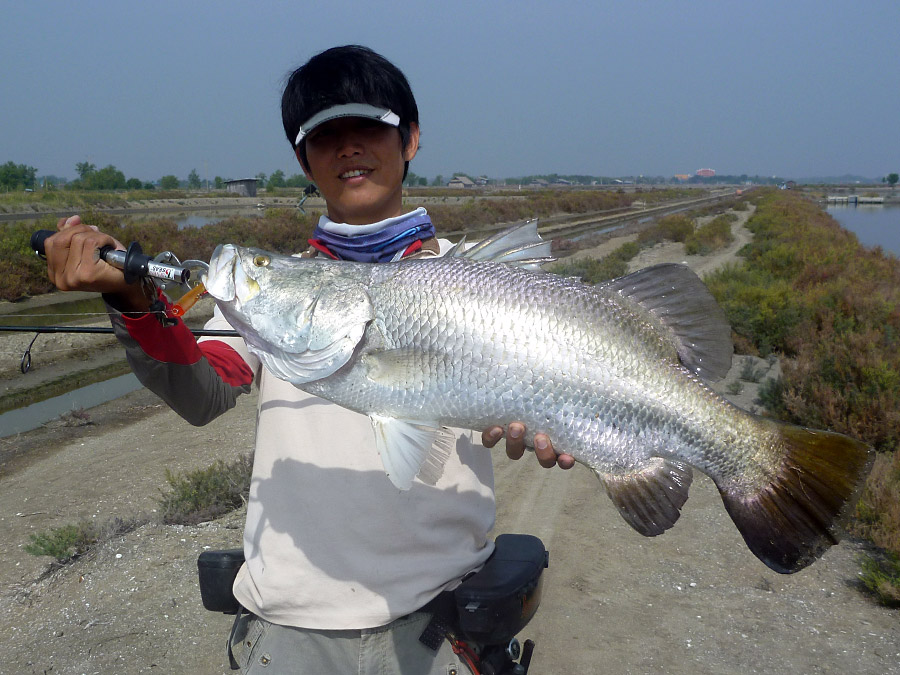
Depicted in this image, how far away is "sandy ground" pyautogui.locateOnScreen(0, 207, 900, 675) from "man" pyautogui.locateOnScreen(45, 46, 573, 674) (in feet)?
8.18

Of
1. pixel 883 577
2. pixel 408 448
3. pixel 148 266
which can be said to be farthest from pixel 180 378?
pixel 883 577

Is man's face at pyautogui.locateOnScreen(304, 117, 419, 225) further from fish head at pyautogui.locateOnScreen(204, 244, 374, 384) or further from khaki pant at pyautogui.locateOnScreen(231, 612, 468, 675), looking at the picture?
khaki pant at pyautogui.locateOnScreen(231, 612, 468, 675)

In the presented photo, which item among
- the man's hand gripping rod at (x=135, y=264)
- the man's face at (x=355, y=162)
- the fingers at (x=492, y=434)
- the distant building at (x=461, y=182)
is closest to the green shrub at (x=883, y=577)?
the fingers at (x=492, y=434)

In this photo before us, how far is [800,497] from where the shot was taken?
2.01 meters

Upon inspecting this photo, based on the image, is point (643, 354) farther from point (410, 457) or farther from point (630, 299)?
point (410, 457)

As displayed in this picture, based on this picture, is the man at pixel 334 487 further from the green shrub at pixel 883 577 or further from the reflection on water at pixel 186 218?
the reflection on water at pixel 186 218

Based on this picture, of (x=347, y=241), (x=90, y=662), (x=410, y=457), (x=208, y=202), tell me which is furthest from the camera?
(x=208, y=202)

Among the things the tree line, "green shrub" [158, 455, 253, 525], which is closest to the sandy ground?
"green shrub" [158, 455, 253, 525]

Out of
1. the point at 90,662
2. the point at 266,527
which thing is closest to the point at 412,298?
the point at 266,527

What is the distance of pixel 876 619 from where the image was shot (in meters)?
4.67

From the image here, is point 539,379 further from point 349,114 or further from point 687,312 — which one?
point 349,114

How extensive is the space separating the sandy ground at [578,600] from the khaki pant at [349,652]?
2.42 metres

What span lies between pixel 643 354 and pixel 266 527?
1.39 m

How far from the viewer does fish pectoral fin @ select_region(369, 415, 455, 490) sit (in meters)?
1.88
